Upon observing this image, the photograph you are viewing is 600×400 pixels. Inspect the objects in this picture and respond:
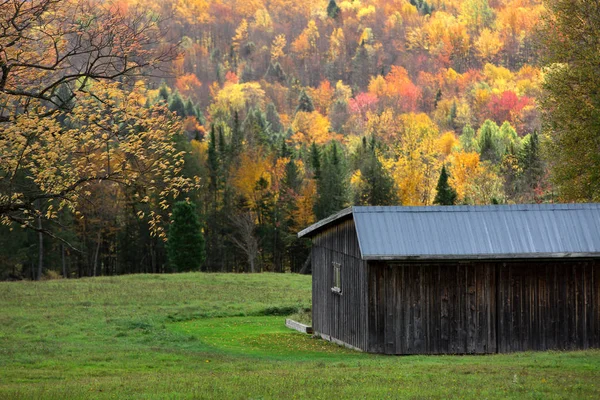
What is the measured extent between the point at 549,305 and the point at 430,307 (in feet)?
11.5

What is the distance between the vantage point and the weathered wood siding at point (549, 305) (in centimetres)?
2505

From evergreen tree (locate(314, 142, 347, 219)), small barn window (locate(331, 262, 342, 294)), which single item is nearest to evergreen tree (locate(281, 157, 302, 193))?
evergreen tree (locate(314, 142, 347, 219))

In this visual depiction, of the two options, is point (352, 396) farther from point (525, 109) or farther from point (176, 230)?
point (525, 109)

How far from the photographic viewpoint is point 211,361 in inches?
899

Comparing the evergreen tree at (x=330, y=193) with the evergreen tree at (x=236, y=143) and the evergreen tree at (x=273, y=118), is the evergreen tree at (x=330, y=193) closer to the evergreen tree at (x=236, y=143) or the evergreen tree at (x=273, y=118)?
the evergreen tree at (x=236, y=143)

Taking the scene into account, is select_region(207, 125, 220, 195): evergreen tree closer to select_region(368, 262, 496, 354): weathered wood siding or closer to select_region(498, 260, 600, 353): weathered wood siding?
select_region(368, 262, 496, 354): weathered wood siding

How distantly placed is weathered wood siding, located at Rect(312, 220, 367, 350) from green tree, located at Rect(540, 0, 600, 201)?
12.6 meters

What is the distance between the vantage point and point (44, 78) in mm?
17859

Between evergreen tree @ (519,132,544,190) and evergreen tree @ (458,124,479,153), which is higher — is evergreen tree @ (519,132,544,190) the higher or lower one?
the lower one

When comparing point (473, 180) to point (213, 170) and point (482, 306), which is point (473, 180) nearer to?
point (213, 170)

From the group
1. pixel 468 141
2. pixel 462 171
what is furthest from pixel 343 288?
pixel 468 141

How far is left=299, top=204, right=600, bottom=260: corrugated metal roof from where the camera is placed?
24.2 metres

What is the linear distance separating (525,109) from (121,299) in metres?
131

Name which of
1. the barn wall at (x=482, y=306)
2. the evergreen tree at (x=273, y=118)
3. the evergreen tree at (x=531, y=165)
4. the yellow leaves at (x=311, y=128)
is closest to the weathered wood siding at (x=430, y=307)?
the barn wall at (x=482, y=306)
